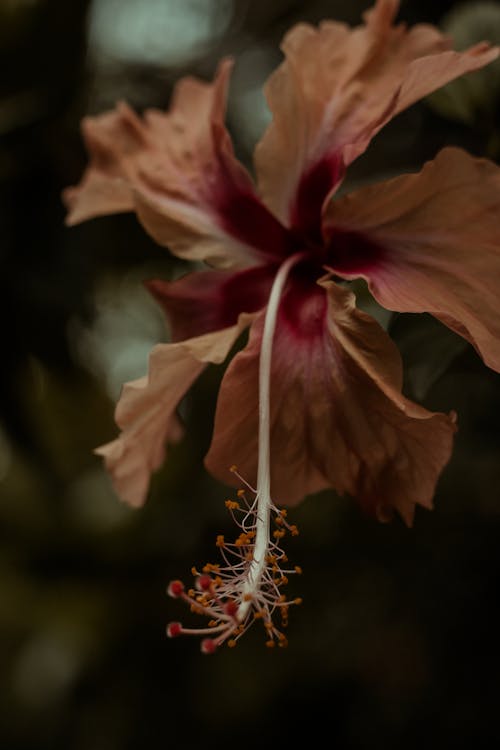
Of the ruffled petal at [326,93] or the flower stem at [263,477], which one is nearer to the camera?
the flower stem at [263,477]

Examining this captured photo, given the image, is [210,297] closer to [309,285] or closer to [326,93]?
[309,285]

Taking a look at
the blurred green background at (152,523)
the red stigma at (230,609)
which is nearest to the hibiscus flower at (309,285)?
the red stigma at (230,609)

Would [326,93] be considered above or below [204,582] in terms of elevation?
above

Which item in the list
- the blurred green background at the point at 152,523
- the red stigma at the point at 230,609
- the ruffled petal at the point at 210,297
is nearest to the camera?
the red stigma at the point at 230,609

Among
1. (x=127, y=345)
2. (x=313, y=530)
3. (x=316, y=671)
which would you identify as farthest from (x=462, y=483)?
(x=127, y=345)

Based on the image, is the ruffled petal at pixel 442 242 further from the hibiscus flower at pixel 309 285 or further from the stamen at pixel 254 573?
the stamen at pixel 254 573

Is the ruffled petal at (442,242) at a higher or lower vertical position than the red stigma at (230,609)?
higher

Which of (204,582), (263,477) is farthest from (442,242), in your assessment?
(204,582)
